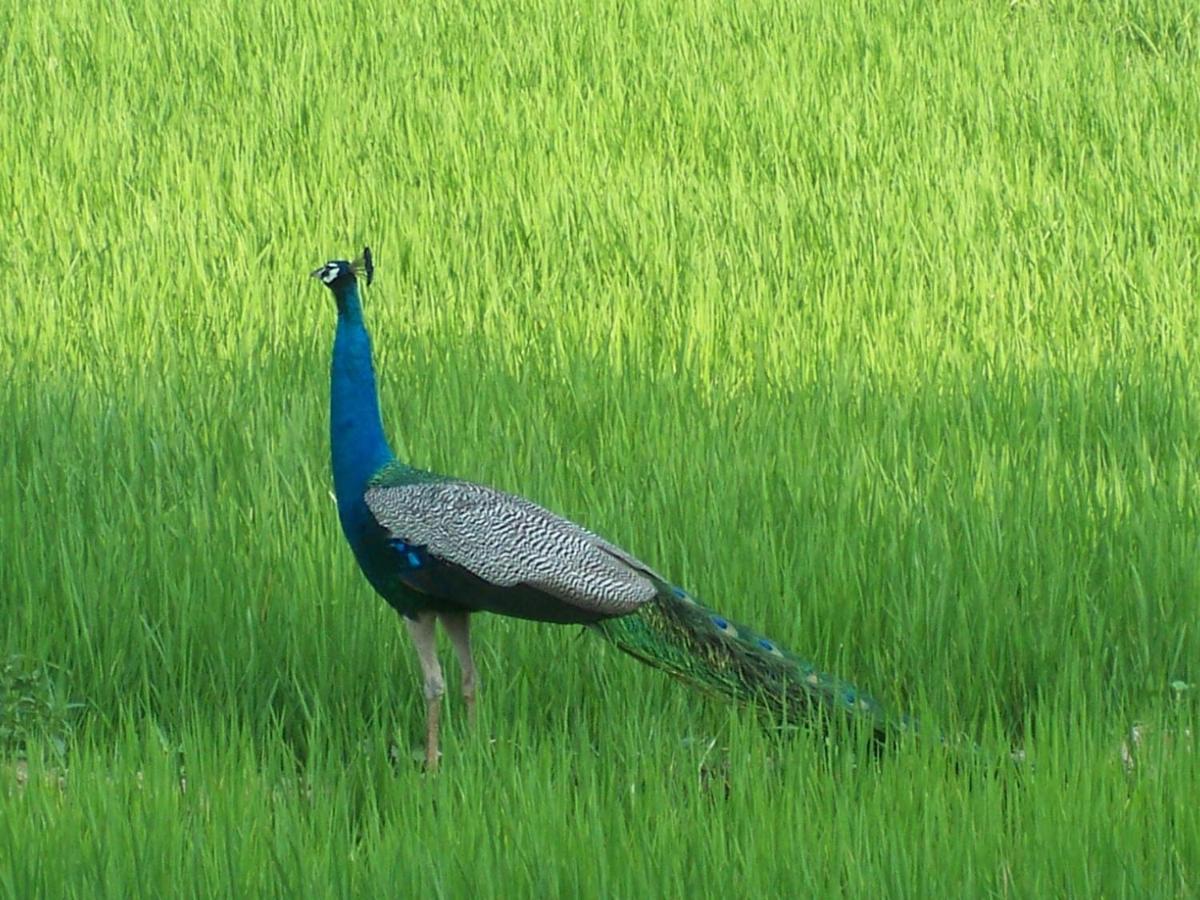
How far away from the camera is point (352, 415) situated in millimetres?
3939

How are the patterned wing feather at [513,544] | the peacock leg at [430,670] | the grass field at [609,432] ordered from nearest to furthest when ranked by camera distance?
the grass field at [609,432]
the patterned wing feather at [513,544]
the peacock leg at [430,670]

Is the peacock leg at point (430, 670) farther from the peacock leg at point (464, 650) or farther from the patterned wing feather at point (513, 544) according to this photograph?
the patterned wing feather at point (513, 544)

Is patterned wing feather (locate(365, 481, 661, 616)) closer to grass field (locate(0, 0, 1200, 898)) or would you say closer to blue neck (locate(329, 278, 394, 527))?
blue neck (locate(329, 278, 394, 527))

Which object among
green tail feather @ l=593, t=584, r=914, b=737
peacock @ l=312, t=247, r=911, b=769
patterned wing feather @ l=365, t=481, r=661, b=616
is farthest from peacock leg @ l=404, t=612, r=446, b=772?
green tail feather @ l=593, t=584, r=914, b=737

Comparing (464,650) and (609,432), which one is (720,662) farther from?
(609,432)

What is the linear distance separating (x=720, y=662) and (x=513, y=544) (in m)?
0.45

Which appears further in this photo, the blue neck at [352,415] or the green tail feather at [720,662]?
the blue neck at [352,415]

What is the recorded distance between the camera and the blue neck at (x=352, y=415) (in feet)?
12.8

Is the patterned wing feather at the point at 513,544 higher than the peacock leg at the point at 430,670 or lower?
higher

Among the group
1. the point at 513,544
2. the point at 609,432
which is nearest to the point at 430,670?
the point at 513,544

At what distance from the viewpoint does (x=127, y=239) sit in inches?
287

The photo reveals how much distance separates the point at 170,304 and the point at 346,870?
390 centimetres

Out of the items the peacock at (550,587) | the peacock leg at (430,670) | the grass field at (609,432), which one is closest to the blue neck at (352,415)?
the peacock at (550,587)

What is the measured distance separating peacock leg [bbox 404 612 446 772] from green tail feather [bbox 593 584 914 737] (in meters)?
0.36
